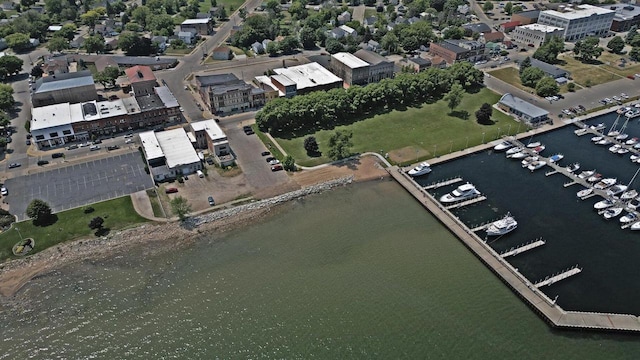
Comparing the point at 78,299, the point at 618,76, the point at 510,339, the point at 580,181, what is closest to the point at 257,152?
the point at 78,299

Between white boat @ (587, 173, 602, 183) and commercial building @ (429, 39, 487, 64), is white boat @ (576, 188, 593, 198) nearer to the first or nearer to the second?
white boat @ (587, 173, 602, 183)

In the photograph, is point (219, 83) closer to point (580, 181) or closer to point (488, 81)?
point (488, 81)

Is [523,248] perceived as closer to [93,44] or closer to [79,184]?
[79,184]

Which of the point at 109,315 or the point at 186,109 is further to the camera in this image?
the point at 186,109

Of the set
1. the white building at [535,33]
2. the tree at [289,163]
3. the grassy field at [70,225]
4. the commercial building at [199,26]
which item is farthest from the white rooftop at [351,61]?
the commercial building at [199,26]

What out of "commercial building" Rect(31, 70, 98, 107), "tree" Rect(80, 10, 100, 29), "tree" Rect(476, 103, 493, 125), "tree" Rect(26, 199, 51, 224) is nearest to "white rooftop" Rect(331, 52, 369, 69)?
"tree" Rect(476, 103, 493, 125)

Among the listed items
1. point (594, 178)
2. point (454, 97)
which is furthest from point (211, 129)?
point (594, 178)

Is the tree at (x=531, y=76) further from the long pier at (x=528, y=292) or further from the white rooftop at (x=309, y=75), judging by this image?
the long pier at (x=528, y=292)
